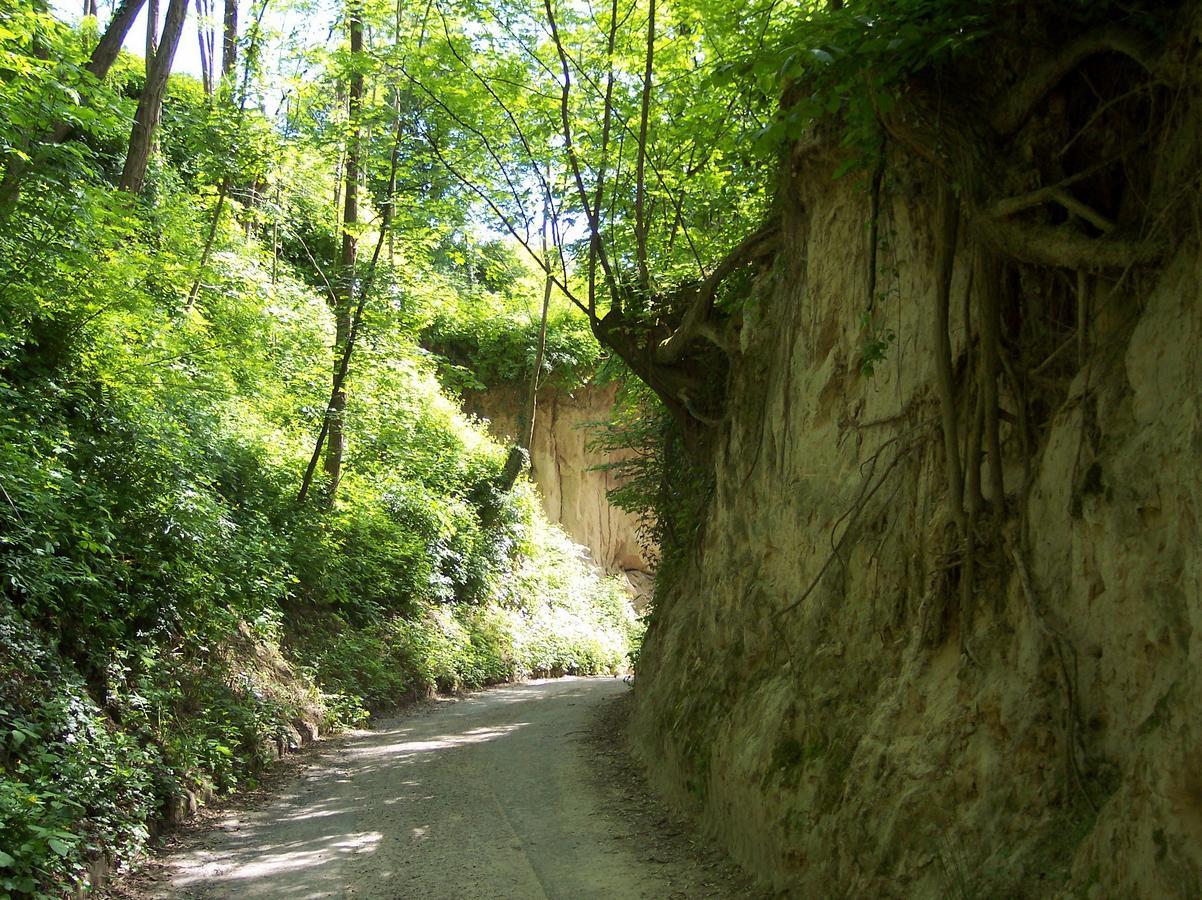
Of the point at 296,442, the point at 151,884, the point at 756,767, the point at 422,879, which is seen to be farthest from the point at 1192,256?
the point at 296,442

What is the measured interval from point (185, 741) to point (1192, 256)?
842 centimetres

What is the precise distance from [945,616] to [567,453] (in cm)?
2885

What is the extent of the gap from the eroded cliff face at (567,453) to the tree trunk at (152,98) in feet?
64.1

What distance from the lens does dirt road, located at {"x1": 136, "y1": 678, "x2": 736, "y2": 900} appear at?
6.75m

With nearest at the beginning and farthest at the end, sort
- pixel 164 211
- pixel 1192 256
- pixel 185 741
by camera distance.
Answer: pixel 1192 256
pixel 185 741
pixel 164 211

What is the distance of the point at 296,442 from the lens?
57.3 feet

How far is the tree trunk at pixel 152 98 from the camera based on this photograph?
40.1ft


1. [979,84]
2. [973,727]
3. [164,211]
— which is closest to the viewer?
[973,727]

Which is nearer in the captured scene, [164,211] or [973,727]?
[973,727]

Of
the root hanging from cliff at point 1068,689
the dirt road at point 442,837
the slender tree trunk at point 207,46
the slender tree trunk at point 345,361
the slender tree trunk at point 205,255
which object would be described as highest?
the slender tree trunk at point 207,46

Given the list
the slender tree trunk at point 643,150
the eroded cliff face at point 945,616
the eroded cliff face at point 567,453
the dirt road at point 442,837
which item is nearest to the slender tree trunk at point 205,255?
the slender tree trunk at point 643,150

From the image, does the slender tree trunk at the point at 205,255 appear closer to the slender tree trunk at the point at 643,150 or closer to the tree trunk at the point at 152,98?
the tree trunk at the point at 152,98

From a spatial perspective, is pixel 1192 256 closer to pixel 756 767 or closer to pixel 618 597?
pixel 756 767

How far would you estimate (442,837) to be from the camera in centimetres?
797
